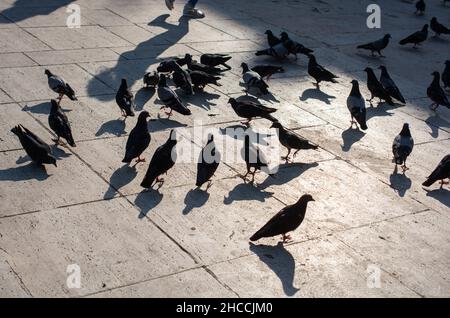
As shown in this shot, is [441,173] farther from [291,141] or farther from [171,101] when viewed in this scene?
[171,101]

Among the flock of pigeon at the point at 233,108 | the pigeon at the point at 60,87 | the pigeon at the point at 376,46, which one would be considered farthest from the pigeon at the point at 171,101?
the pigeon at the point at 376,46

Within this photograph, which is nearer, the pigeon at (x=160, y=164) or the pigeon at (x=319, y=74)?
the pigeon at (x=160, y=164)

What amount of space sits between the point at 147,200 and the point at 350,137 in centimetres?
406

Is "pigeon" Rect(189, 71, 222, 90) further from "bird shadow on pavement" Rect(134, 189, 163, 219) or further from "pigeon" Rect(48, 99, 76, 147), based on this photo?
"bird shadow on pavement" Rect(134, 189, 163, 219)

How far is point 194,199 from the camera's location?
829 centimetres

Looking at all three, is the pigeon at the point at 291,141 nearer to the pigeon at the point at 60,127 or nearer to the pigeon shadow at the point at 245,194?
the pigeon shadow at the point at 245,194

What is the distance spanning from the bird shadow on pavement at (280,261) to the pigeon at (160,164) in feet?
A: 5.31

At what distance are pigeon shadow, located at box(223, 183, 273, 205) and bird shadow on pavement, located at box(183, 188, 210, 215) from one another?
263 mm

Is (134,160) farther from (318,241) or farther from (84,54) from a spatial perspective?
(84,54)

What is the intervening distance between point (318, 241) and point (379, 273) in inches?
32.3

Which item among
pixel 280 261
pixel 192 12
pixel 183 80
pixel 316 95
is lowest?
pixel 316 95

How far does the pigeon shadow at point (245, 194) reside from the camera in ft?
27.6

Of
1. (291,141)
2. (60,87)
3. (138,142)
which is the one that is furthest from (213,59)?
(138,142)
